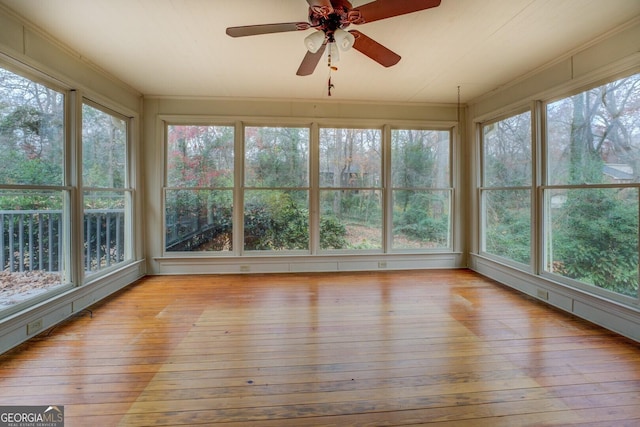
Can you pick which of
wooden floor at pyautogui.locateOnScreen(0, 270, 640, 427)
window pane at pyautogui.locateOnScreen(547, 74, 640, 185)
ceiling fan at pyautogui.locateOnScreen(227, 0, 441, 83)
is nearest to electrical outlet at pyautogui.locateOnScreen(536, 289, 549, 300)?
wooden floor at pyautogui.locateOnScreen(0, 270, 640, 427)

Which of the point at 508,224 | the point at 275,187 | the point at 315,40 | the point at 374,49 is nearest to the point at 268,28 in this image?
the point at 315,40

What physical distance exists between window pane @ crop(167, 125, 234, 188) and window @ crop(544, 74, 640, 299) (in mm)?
4357

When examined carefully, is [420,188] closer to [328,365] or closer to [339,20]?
[339,20]

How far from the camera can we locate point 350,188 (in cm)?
473

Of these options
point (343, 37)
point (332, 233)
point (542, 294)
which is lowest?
point (542, 294)

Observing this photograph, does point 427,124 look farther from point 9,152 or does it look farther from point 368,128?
point 9,152

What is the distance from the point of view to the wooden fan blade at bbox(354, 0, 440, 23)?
1.75 metres

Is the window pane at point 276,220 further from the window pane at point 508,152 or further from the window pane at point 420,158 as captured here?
the window pane at point 508,152

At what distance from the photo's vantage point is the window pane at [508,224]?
3762 millimetres

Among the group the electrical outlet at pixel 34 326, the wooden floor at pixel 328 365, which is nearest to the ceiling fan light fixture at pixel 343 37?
the wooden floor at pixel 328 365

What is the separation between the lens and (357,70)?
3.47 meters

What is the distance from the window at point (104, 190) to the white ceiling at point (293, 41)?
0.69 m

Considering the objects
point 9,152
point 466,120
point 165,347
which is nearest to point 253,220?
point 165,347

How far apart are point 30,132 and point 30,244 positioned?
40.8 inches
